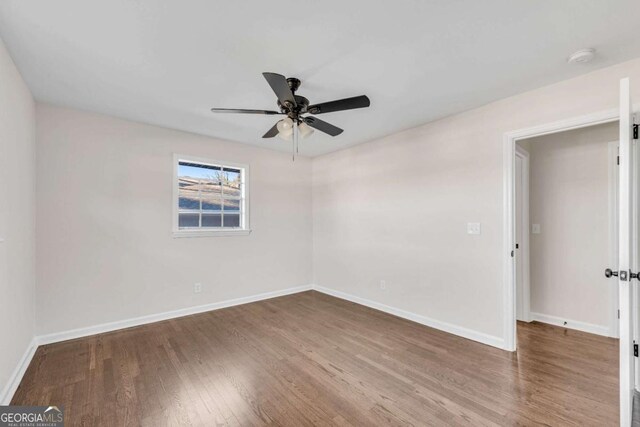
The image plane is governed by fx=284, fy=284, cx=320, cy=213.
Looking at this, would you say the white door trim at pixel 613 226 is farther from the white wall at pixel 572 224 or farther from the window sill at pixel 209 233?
the window sill at pixel 209 233

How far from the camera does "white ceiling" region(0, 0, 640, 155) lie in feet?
5.33

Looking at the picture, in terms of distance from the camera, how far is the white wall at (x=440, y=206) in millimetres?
2594

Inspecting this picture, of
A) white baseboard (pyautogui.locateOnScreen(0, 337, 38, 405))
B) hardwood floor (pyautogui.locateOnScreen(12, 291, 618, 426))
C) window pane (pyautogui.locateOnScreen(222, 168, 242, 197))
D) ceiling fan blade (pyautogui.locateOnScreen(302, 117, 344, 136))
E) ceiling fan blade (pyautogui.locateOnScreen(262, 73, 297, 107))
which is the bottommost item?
hardwood floor (pyautogui.locateOnScreen(12, 291, 618, 426))

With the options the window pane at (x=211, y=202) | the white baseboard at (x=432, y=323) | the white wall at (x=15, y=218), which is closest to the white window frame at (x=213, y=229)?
the window pane at (x=211, y=202)

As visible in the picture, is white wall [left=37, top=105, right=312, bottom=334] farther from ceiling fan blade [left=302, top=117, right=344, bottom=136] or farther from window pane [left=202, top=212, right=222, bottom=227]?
ceiling fan blade [left=302, top=117, right=344, bottom=136]

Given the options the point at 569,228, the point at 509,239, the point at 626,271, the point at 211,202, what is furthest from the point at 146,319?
the point at 569,228

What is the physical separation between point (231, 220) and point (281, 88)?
8.96 feet

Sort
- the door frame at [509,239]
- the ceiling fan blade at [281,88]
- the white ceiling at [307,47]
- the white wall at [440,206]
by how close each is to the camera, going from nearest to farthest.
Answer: the white ceiling at [307,47] → the ceiling fan blade at [281,88] → the white wall at [440,206] → the door frame at [509,239]

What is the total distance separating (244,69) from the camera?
2256mm

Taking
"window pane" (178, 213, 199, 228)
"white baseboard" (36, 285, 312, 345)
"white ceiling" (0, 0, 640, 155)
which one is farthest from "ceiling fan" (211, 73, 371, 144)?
"white baseboard" (36, 285, 312, 345)

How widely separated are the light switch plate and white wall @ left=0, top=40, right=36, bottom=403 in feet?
12.8

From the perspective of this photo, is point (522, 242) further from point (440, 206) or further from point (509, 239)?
point (440, 206)

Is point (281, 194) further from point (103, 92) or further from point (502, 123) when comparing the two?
point (502, 123)

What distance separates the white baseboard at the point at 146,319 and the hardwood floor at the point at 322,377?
4.4 inches
